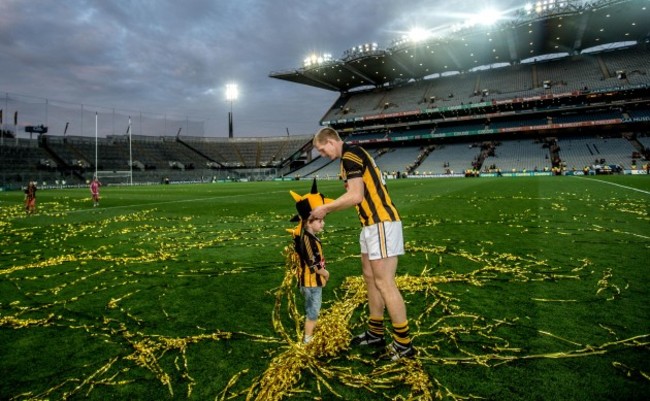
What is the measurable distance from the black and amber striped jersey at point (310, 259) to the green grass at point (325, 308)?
734 mm

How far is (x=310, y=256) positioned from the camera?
357cm

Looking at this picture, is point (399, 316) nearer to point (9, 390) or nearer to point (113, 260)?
point (9, 390)

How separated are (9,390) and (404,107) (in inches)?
2893

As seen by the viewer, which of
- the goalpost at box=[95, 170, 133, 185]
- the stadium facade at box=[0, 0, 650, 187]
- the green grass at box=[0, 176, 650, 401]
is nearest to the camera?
the green grass at box=[0, 176, 650, 401]

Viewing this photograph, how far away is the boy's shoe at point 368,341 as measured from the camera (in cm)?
377

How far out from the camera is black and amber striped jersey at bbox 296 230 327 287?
3578 mm

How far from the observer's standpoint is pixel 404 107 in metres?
71.4

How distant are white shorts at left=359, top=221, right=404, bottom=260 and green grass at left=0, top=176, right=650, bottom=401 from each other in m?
1.01

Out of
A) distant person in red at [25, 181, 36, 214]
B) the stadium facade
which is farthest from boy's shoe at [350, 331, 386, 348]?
the stadium facade

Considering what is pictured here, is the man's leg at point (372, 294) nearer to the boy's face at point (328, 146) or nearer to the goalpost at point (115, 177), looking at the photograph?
the boy's face at point (328, 146)

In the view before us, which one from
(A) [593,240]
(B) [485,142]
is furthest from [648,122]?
(A) [593,240]

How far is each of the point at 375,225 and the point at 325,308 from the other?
1735mm

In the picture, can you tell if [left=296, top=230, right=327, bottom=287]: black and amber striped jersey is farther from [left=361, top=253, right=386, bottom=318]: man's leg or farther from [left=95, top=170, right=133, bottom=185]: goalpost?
[left=95, top=170, right=133, bottom=185]: goalpost

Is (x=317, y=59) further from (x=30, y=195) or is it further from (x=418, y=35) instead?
(x=30, y=195)
